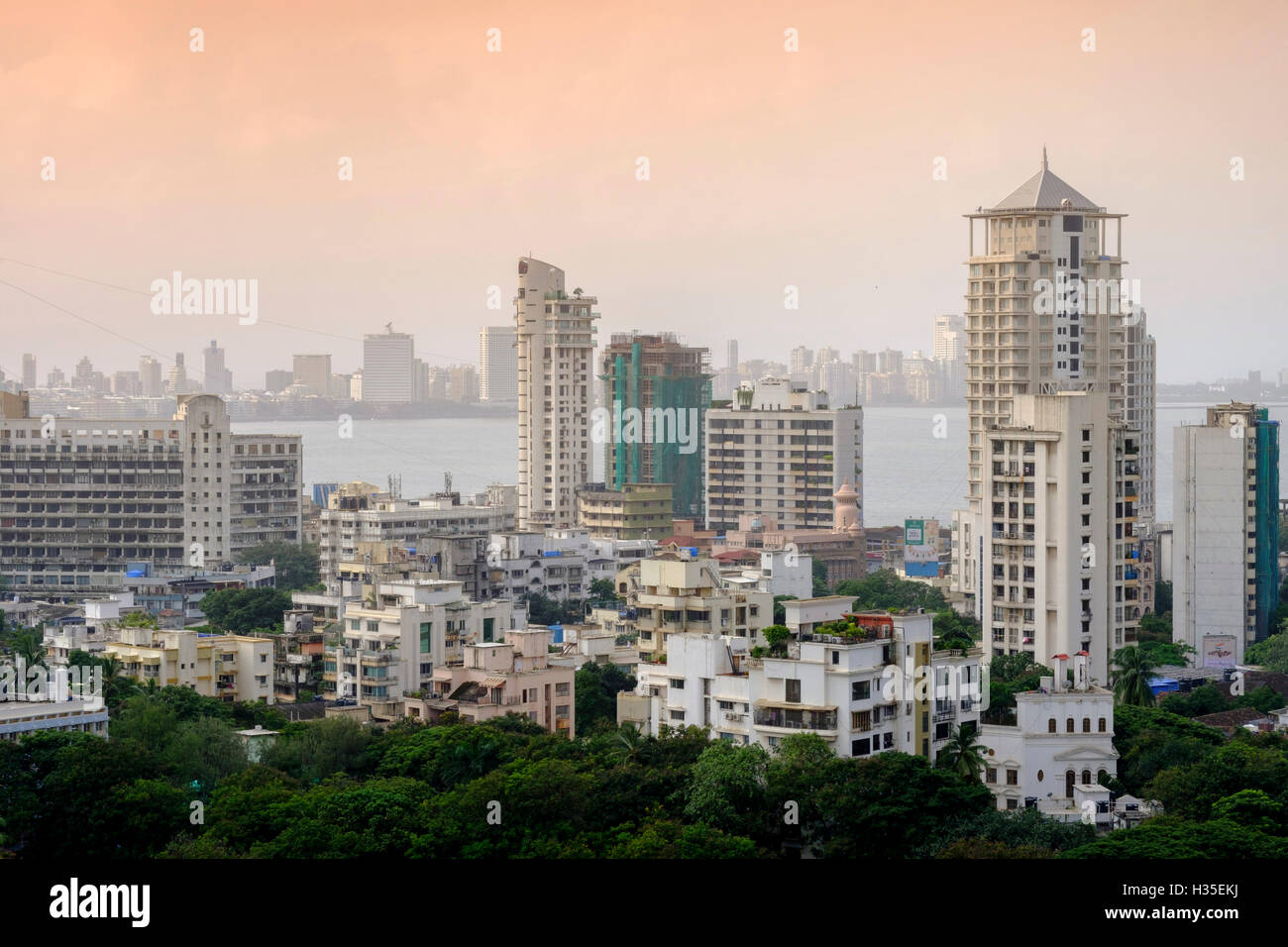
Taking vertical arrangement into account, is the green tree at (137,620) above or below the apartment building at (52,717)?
above

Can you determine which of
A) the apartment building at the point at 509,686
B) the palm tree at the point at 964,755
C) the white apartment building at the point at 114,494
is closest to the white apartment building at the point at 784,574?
the apartment building at the point at 509,686

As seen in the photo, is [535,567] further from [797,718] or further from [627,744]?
[797,718]

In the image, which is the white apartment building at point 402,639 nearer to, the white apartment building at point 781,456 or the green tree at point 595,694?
the green tree at point 595,694

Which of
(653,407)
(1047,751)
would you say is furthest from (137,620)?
(653,407)

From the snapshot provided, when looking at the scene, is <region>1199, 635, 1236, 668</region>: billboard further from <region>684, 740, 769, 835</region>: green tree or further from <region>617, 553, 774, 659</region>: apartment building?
<region>684, 740, 769, 835</region>: green tree

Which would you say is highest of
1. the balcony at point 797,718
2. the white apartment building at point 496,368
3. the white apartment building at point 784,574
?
the white apartment building at point 496,368
